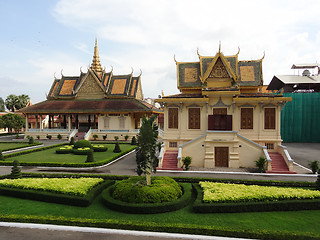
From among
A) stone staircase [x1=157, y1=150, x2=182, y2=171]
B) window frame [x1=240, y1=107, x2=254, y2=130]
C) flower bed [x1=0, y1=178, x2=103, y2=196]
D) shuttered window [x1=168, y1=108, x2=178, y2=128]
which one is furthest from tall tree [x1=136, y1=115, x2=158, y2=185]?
window frame [x1=240, y1=107, x2=254, y2=130]

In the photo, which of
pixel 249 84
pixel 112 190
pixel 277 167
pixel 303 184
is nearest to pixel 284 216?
pixel 303 184

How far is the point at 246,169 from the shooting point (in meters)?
18.1

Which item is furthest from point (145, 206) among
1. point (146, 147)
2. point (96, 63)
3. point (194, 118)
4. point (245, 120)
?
point (96, 63)

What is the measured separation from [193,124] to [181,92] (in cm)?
520

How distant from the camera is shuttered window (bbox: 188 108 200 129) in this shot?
21.1 meters

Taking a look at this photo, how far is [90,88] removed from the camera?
1693 inches

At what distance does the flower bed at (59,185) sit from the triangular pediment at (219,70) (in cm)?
1579

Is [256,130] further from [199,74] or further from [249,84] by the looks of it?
[199,74]

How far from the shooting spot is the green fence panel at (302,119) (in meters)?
39.2

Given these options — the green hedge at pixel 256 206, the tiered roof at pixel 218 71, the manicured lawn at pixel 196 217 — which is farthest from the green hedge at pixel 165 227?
the tiered roof at pixel 218 71

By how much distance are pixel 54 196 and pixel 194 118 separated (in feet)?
46.3

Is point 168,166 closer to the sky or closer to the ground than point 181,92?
closer to the ground

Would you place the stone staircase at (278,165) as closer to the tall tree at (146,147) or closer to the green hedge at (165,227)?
the green hedge at (165,227)

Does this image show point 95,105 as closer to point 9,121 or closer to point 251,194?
→ point 9,121
